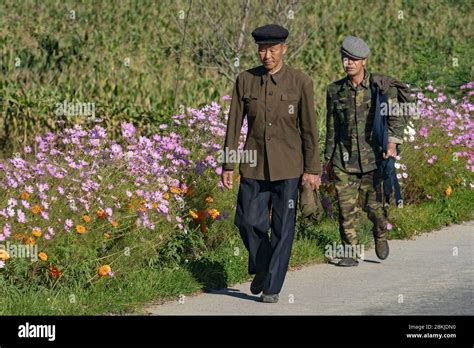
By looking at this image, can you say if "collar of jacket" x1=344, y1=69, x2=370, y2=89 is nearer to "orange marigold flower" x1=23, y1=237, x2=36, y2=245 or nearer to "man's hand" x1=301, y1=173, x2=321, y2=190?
"man's hand" x1=301, y1=173, x2=321, y2=190

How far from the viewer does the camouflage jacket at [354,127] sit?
10180mm

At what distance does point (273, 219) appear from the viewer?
866cm

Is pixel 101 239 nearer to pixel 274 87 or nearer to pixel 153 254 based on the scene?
pixel 153 254

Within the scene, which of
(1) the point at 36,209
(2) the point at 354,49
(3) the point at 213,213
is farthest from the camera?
(2) the point at 354,49

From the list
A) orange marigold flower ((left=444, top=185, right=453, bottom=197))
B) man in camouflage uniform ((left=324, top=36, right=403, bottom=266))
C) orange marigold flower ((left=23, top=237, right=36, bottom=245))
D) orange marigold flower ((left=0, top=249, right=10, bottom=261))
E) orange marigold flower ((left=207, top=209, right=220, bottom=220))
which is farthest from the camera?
orange marigold flower ((left=444, top=185, right=453, bottom=197))

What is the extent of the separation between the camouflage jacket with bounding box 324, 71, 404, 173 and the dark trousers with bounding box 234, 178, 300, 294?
5.66 feet

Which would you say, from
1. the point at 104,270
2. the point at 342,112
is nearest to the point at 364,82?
the point at 342,112

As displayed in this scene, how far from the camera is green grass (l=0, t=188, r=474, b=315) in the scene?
7.88 m

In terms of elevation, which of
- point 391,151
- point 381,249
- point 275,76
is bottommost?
point 381,249

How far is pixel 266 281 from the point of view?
28.1 feet

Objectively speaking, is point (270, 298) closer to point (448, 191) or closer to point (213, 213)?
point (213, 213)

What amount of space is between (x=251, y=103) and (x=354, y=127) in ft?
5.98

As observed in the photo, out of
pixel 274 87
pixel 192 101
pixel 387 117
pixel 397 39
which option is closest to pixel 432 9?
pixel 397 39


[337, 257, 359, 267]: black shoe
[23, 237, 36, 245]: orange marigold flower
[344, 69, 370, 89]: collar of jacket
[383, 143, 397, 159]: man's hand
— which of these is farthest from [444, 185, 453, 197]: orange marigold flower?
[23, 237, 36, 245]: orange marigold flower
